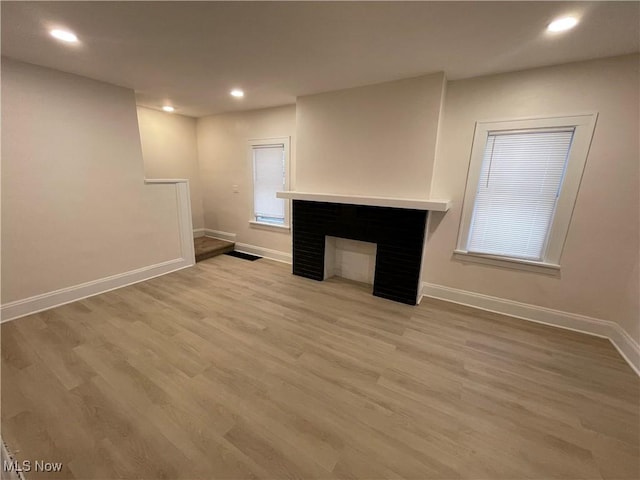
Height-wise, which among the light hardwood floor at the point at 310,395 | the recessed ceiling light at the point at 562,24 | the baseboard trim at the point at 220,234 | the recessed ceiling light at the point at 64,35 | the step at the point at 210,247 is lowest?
the light hardwood floor at the point at 310,395

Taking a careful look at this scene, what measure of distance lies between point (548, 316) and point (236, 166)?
4.89 metres

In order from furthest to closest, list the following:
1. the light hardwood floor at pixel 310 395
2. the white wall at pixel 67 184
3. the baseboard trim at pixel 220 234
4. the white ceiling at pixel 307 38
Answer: the baseboard trim at pixel 220 234
the white wall at pixel 67 184
the white ceiling at pixel 307 38
the light hardwood floor at pixel 310 395

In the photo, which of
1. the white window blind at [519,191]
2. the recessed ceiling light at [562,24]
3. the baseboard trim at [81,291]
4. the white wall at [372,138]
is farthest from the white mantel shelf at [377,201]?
the baseboard trim at [81,291]

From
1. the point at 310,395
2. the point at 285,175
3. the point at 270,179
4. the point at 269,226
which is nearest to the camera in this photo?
the point at 310,395

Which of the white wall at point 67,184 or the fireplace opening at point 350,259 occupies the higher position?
the white wall at point 67,184

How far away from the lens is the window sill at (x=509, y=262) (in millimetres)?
2609

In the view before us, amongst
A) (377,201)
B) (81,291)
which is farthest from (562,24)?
(81,291)

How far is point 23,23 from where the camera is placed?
184cm

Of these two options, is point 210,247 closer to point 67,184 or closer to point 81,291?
point 81,291

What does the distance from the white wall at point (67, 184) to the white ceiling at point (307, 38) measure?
0.27 metres

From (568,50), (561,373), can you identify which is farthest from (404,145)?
(561,373)

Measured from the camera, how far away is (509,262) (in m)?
2.78

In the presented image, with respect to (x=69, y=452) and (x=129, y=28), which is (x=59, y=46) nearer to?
(x=129, y=28)

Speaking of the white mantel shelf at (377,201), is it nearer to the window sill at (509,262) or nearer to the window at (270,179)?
the window sill at (509,262)
